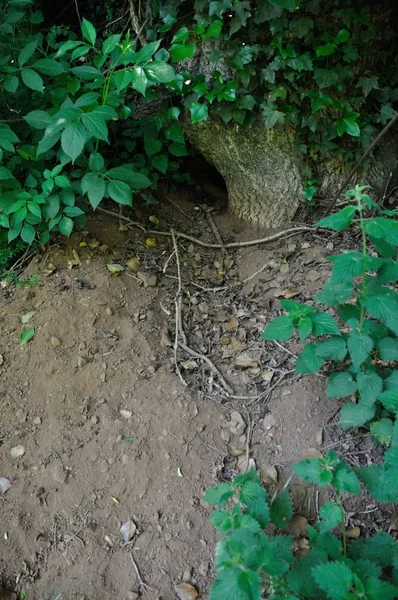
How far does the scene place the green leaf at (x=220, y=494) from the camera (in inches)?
76.8

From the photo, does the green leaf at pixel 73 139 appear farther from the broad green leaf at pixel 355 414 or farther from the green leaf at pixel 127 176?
the broad green leaf at pixel 355 414

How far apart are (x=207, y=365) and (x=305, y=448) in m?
0.69

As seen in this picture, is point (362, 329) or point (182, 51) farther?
point (182, 51)

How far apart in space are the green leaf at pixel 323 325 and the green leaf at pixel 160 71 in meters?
1.32

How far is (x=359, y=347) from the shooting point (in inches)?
79.2

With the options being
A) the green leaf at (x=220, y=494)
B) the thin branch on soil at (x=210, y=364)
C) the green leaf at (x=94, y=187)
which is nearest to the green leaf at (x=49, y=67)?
the green leaf at (x=94, y=187)

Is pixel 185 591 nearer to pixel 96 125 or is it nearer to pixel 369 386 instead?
pixel 369 386

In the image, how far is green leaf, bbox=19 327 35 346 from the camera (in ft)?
9.11

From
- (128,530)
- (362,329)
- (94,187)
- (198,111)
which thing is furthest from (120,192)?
(128,530)

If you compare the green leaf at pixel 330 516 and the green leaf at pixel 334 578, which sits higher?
the green leaf at pixel 334 578

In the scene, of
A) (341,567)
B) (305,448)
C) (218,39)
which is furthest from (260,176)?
(341,567)

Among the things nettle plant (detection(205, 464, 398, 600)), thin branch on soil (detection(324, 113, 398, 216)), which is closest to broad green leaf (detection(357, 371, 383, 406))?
nettle plant (detection(205, 464, 398, 600))

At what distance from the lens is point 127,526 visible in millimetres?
2234

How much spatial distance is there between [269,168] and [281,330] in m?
1.50
